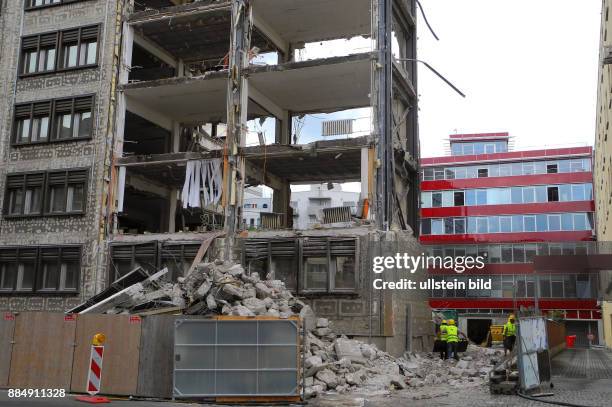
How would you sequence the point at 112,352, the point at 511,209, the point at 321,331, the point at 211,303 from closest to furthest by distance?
the point at 112,352 → the point at 211,303 → the point at 321,331 → the point at 511,209

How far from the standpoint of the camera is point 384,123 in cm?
2305

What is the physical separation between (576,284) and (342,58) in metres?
42.3

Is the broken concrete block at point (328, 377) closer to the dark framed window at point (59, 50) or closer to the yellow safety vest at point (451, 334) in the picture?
the yellow safety vest at point (451, 334)

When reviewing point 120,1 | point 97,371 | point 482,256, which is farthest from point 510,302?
point 97,371

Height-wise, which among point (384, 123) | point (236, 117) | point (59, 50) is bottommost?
point (384, 123)

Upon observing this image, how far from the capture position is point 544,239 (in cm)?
6075

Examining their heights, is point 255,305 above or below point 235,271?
below

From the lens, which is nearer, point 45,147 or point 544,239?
point 45,147

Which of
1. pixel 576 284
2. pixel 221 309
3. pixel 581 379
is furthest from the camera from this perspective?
pixel 576 284

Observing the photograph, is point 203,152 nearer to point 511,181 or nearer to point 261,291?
point 261,291

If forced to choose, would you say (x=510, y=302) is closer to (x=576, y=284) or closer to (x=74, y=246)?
(x=576, y=284)

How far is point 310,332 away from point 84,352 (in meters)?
6.43

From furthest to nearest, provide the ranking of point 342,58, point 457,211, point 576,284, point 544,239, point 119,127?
point 457,211 → point 544,239 → point 576,284 → point 119,127 → point 342,58

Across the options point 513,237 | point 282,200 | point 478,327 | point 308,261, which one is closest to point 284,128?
point 282,200
